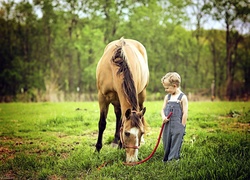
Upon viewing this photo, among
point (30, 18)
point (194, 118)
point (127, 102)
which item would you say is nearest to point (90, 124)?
point (194, 118)

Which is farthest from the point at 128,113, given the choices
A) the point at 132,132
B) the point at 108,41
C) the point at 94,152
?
the point at 108,41

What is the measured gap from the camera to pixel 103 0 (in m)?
14.2

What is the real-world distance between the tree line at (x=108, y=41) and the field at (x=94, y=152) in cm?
593

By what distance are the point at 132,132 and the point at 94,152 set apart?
0.96 m

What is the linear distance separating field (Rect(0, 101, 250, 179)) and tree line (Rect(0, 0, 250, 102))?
5926mm

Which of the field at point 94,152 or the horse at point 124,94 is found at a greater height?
the horse at point 124,94

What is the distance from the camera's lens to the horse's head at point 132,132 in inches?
109

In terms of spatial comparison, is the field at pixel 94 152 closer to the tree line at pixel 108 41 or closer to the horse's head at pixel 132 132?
the horse's head at pixel 132 132

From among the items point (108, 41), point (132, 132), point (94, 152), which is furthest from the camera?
point (108, 41)

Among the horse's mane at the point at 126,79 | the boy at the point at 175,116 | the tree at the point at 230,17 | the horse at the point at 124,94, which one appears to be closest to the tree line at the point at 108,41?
the tree at the point at 230,17

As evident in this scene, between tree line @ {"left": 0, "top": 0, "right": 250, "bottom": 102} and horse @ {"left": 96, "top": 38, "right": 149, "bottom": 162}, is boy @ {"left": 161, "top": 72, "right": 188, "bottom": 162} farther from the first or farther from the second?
tree line @ {"left": 0, "top": 0, "right": 250, "bottom": 102}

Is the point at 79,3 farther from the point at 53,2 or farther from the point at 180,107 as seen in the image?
the point at 180,107

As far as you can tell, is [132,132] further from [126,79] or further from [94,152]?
[94,152]

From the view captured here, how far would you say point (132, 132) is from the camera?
2775 mm
